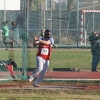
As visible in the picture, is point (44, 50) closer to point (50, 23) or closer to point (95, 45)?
point (95, 45)

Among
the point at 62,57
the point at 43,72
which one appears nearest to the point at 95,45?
the point at 43,72

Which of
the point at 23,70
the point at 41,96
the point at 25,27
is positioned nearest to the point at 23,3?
the point at 25,27

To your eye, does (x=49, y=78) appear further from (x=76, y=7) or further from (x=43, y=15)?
(x=76, y=7)

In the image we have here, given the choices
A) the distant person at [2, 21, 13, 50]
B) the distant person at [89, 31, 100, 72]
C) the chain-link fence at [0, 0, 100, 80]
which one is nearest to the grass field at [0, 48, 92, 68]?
the chain-link fence at [0, 0, 100, 80]

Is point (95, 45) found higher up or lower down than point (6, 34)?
lower down

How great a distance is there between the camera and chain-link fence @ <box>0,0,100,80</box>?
2159 cm

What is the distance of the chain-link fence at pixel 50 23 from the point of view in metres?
21.6

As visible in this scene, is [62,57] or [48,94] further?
[62,57]

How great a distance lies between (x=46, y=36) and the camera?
18.8 meters

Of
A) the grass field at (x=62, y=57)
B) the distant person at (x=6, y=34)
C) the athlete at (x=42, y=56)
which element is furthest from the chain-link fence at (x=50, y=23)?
the athlete at (x=42, y=56)

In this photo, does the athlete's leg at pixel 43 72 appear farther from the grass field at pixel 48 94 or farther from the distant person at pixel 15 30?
the distant person at pixel 15 30

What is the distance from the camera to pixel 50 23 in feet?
81.3

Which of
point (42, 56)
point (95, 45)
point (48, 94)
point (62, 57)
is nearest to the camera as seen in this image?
point (48, 94)

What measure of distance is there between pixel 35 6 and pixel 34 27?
812 millimetres
